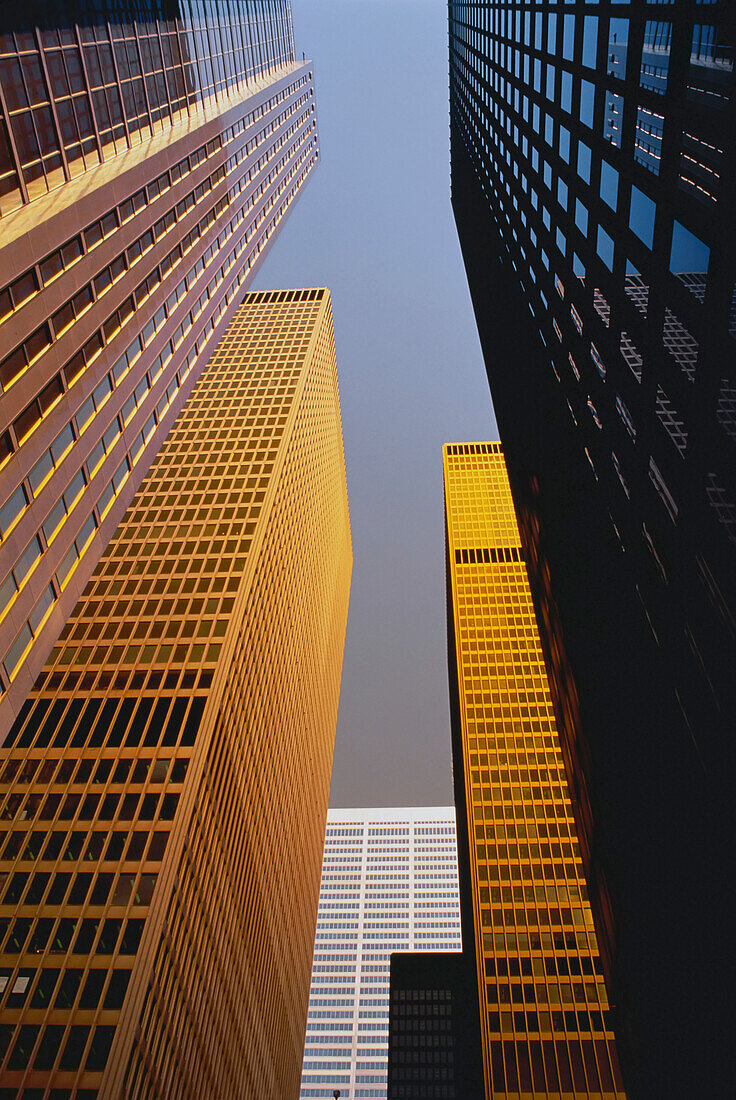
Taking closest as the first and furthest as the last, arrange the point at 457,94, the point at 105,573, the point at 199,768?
the point at 199,768 < the point at 105,573 < the point at 457,94

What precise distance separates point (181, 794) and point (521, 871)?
52.0 metres

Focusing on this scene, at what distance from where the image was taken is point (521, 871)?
87.8 meters

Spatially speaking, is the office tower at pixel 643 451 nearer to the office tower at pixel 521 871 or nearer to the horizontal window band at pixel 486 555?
the office tower at pixel 521 871

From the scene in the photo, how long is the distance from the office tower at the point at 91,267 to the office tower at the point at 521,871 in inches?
1446

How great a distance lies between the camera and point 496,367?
61.7 metres

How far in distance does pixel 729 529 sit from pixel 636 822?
1590 cm

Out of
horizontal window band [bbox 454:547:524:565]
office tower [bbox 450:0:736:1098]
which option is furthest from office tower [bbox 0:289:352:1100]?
horizontal window band [bbox 454:547:524:565]

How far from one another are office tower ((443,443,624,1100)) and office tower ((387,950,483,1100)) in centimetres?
4947

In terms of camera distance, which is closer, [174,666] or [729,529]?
[729,529]

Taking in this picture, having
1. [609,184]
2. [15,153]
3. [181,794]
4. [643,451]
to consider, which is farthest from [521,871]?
[15,153]

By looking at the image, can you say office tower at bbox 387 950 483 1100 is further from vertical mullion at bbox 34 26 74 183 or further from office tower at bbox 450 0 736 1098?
vertical mullion at bbox 34 26 74 183

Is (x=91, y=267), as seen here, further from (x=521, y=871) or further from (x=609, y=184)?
(x=521, y=871)

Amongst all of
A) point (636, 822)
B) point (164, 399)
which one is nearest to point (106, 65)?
point (164, 399)

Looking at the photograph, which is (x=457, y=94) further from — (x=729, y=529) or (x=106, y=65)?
(x=729, y=529)
